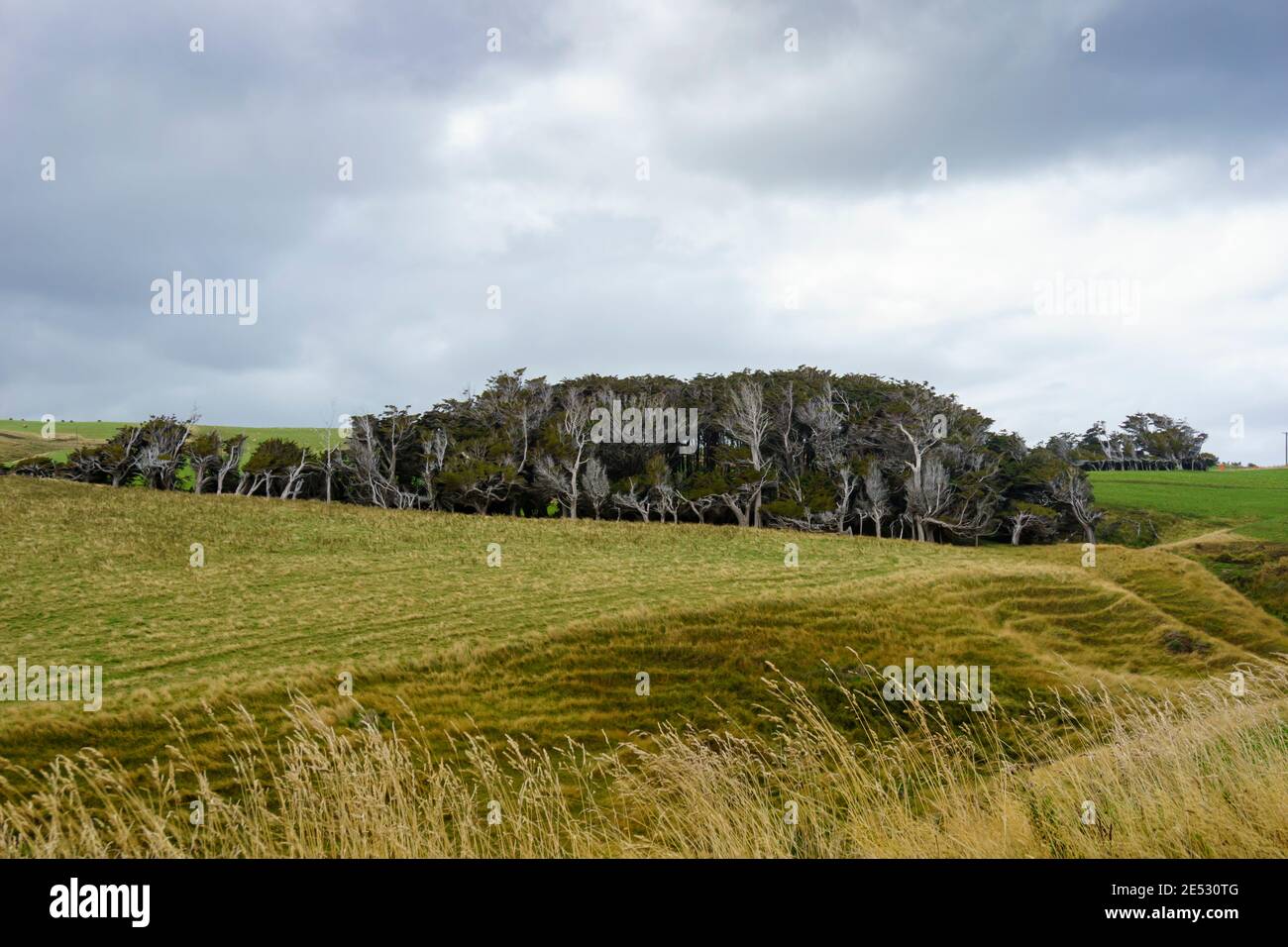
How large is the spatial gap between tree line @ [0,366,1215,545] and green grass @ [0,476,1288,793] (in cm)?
1517

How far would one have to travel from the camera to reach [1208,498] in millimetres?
72562

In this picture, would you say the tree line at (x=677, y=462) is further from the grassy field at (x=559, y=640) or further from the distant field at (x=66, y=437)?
the grassy field at (x=559, y=640)

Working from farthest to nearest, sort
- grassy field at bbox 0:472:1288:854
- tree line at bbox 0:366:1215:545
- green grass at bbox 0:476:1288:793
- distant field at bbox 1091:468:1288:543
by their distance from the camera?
tree line at bbox 0:366:1215:545 < distant field at bbox 1091:468:1288:543 < green grass at bbox 0:476:1288:793 < grassy field at bbox 0:472:1288:854

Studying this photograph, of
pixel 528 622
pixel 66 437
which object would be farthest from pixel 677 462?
pixel 66 437

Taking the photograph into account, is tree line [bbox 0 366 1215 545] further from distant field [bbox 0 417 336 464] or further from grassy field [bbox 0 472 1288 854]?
grassy field [bbox 0 472 1288 854]

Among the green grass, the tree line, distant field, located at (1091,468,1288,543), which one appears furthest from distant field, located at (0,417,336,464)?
distant field, located at (1091,468,1288,543)

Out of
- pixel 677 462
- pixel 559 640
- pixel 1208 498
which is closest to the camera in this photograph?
pixel 559 640

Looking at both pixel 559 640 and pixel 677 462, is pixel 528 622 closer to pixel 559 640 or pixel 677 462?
pixel 559 640

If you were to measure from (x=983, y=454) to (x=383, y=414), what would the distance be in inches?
2424

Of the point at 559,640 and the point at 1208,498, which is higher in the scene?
the point at 1208,498

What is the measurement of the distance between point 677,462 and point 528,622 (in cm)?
5149

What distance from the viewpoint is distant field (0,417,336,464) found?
92.8m

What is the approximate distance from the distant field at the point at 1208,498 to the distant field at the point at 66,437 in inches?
3368

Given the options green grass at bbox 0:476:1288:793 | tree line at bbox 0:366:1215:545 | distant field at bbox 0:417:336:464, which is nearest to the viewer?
green grass at bbox 0:476:1288:793
